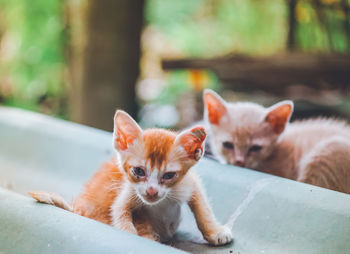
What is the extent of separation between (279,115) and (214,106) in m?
0.36

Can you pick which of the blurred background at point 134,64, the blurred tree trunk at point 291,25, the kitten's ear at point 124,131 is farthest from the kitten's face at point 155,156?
the blurred tree trunk at point 291,25

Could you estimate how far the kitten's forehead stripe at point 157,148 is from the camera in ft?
5.53

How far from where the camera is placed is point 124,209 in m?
1.77

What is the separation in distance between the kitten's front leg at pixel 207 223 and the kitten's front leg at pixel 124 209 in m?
0.23

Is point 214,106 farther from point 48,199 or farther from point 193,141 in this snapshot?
point 48,199

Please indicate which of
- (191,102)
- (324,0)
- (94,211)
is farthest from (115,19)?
(94,211)

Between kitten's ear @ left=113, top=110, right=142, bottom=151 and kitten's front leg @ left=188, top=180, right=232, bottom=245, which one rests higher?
kitten's ear @ left=113, top=110, right=142, bottom=151

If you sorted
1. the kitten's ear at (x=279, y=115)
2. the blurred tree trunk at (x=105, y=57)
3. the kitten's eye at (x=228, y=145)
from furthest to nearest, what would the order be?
Result: the blurred tree trunk at (x=105, y=57) < the kitten's eye at (x=228, y=145) < the kitten's ear at (x=279, y=115)

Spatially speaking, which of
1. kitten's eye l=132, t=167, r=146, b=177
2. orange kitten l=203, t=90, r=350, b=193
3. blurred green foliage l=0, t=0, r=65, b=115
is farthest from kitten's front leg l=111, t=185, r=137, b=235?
blurred green foliage l=0, t=0, r=65, b=115

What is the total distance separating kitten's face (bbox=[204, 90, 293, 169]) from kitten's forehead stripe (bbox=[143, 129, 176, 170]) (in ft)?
3.02

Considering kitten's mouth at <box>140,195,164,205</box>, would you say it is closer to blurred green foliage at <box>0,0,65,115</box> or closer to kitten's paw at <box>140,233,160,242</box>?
kitten's paw at <box>140,233,160,242</box>

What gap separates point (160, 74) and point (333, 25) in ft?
10.2

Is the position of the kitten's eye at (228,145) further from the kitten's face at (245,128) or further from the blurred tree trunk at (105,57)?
the blurred tree trunk at (105,57)

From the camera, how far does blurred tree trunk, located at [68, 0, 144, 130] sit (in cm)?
473
